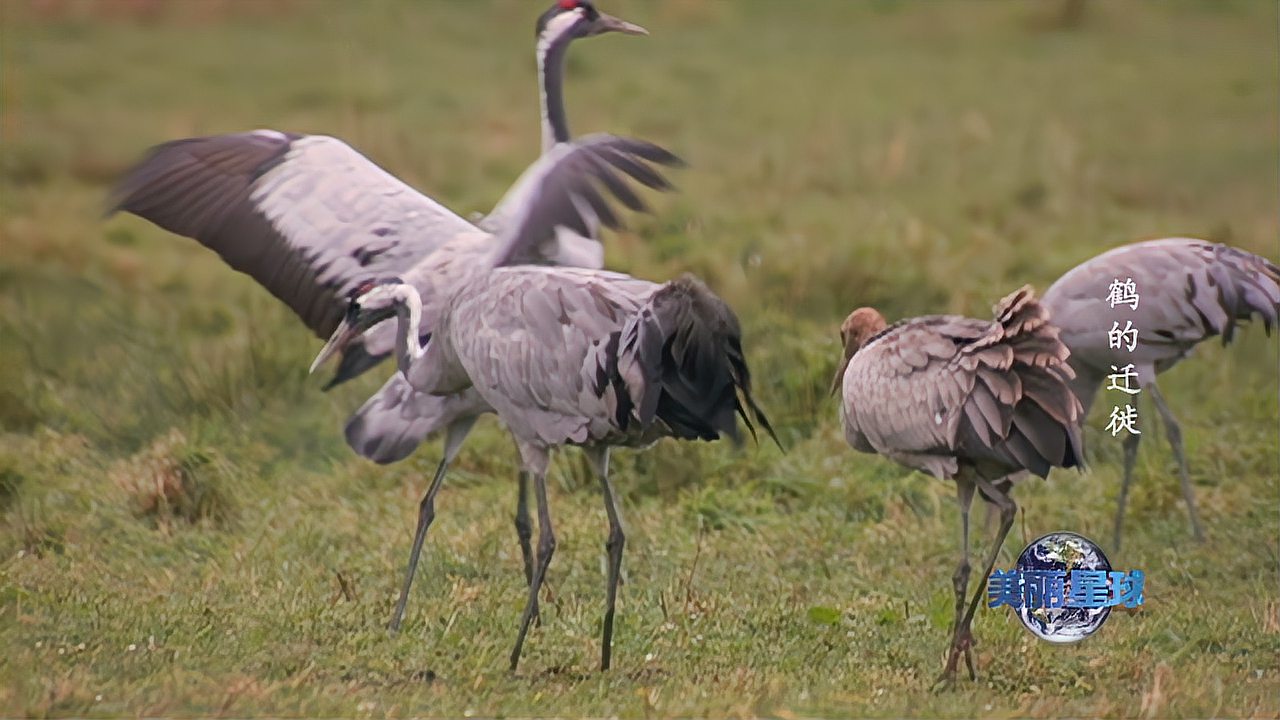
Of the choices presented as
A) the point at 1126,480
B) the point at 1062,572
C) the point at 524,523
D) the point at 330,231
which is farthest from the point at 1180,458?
the point at 330,231

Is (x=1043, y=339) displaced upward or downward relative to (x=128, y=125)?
upward

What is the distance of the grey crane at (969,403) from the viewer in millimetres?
4930

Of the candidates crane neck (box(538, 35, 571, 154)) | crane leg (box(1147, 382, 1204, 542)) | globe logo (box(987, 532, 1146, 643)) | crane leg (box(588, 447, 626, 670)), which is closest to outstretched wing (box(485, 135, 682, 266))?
crane leg (box(588, 447, 626, 670))

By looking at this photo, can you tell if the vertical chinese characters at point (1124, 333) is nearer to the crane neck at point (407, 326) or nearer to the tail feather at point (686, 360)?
the tail feather at point (686, 360)

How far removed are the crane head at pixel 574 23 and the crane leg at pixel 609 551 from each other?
2265mm

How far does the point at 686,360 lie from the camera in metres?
5.05

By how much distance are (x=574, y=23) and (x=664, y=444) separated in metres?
1.59

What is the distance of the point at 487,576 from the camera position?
6.41 meters

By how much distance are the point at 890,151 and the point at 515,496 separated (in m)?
4.99

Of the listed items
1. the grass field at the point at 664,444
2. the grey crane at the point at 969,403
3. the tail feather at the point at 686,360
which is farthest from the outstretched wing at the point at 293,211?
the grey crane at the point at 969,403

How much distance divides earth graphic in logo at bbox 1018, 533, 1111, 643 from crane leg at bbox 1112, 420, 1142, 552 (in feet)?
3.00

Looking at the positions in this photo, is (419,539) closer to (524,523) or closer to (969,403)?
(524,523)

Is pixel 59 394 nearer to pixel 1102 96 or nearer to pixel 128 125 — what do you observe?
pixel 128 125

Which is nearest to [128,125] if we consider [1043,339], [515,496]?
[515,496]
